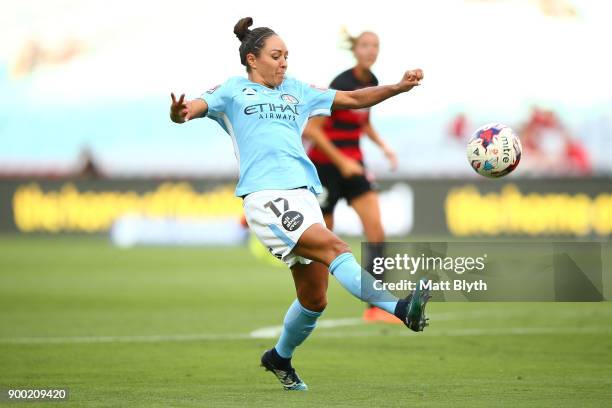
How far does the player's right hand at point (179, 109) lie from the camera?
6910 mm

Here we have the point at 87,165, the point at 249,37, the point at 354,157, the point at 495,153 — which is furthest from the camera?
the point at 87,165

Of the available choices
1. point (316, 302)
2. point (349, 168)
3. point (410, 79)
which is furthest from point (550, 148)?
point (316, 302)

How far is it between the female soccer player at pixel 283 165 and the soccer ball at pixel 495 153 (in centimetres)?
107

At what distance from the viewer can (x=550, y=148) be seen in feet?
97.2

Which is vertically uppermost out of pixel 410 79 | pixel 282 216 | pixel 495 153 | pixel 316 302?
pixel 410 79

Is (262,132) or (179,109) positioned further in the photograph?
(262,132)

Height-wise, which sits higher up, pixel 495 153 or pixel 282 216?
pixel 495 153

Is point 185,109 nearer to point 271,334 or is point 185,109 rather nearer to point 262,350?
point 262,350

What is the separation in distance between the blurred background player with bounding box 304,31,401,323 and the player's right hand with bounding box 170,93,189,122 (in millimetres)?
4731

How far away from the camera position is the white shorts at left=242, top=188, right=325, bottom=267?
23.3ft

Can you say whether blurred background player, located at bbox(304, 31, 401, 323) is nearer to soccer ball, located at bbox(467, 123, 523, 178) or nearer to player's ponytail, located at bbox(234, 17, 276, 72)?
soccer ball, located at bbox(467, 123, 523, 178)

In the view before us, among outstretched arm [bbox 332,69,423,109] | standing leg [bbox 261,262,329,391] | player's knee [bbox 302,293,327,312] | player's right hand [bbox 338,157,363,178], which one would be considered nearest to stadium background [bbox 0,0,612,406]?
standing leg [bbox 261,262,329,391]

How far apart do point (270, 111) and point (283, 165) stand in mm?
347

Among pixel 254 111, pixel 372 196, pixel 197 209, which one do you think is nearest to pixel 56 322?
pixel 372 196
